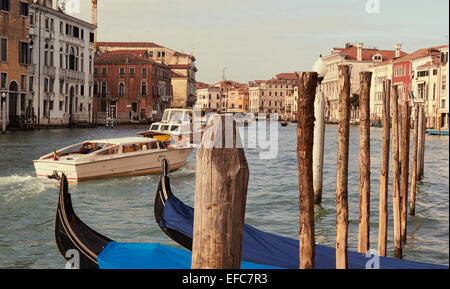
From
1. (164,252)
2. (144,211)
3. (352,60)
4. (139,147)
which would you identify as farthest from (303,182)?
(352,60)

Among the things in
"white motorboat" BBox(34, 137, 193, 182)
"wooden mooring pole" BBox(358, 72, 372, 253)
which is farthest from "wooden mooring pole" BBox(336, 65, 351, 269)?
"white motorboat" BBox(34, 137, 193, 182)

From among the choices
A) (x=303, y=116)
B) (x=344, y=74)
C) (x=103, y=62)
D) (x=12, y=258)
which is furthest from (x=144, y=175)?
(x=103, y=62)

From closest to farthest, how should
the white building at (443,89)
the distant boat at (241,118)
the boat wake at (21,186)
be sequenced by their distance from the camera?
→ the distant boat at (241,118) < the boat wake at (21,186) < the white building at (443,89)

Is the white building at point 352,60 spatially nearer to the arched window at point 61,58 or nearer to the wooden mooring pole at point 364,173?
the arched window at point 61,58

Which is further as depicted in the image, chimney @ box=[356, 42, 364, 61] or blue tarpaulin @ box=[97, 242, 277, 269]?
chimney @ box=[356, 42, 364, 61]

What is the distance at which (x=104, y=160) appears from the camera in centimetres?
1075

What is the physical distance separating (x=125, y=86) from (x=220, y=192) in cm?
4252

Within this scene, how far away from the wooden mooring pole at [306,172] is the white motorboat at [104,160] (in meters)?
6.90

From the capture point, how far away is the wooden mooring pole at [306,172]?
359 cm

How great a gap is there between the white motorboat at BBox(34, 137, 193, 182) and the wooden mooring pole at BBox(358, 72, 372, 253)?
Answer: 609 centimetres

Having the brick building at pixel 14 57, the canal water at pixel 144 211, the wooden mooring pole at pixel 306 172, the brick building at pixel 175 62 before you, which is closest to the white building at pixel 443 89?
the brick building at pixel 14 57

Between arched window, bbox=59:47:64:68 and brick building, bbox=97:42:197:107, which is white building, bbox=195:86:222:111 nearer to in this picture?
brick building, bbox=97:42:197:107

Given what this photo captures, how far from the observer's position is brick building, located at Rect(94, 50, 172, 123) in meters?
42.9

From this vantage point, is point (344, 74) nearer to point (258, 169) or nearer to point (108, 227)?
point (108, 227)
